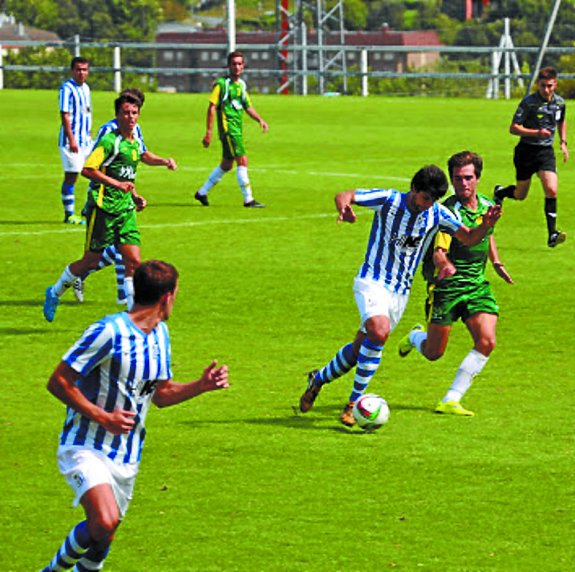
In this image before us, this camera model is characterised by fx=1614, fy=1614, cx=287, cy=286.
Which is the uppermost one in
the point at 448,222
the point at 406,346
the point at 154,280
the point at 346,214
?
the point at 154,280

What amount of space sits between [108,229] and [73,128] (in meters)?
7.93

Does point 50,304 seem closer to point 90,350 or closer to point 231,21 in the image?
point 90,350

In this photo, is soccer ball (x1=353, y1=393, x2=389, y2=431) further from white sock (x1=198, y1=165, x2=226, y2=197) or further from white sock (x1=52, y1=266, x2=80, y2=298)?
white sock (x1=198, y1=165, x2=226, y2=197)

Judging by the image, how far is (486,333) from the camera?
13031 mm

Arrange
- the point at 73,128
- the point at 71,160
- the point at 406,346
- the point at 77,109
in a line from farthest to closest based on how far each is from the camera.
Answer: the point at 73,128, the point at 77,109, the point at 71,160, the point at 406,346

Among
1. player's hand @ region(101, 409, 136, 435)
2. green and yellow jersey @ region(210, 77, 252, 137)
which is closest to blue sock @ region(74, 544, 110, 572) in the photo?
player's hand @ region(101, 409, 136, 435)

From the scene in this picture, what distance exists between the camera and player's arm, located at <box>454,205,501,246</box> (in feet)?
40.0

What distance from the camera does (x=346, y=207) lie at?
1205 centimetres

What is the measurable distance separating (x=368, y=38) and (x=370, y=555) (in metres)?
86.5

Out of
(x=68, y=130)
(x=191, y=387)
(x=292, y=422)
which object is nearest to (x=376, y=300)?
(x=292, y=422)

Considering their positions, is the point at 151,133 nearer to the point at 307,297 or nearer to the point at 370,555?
the point at 307,297

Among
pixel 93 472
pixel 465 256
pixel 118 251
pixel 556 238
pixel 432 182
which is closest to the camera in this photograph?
pixel 93 472

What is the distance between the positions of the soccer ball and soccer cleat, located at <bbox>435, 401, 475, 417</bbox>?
34.2 inches

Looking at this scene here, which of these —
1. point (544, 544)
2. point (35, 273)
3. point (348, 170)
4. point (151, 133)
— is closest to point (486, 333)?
point (544, 544)
